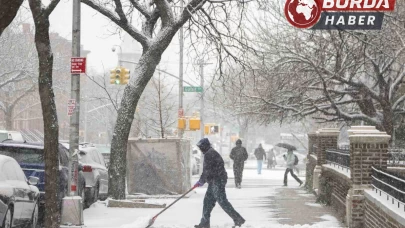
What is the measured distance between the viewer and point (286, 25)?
3061 cm

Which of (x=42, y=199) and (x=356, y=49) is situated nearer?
(x=42, y=199)

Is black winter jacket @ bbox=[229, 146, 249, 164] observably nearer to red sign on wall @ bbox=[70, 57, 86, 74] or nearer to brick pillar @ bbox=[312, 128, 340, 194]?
brick pillar @ bbox=[312, 128, 340, 194]

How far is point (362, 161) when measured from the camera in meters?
14.1

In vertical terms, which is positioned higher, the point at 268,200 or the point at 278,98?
the point at 278,98

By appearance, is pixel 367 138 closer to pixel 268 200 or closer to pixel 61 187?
pixel 61 187

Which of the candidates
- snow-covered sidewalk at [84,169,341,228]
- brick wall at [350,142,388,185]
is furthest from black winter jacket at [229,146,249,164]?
brick wall at [350,142,388,185]

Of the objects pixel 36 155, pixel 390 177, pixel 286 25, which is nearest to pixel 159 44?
pixel 36 155

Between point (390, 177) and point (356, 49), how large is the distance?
57.1 ft

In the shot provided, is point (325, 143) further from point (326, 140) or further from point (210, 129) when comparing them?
point (210, 129)

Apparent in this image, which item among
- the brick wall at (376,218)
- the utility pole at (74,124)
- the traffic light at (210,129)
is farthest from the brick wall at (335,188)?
the traffic light at (210,129)

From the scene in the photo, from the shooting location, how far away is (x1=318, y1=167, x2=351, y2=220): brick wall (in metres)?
16.2

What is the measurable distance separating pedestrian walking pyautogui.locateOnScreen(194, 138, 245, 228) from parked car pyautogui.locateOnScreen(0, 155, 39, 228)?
124 inches

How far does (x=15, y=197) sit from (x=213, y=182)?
4.24m

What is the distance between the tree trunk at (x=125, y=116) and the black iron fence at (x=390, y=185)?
7790 millimetres
